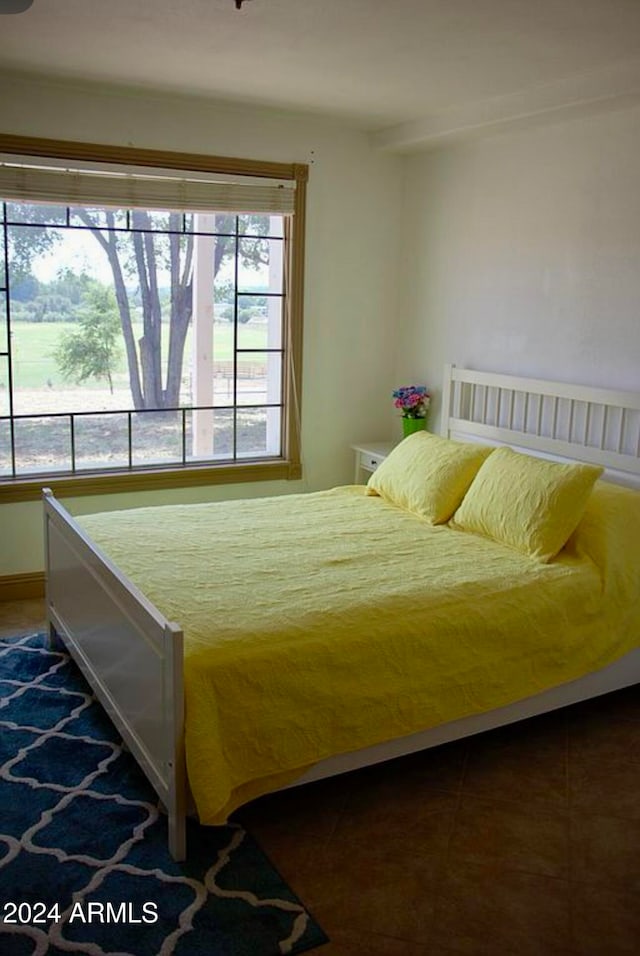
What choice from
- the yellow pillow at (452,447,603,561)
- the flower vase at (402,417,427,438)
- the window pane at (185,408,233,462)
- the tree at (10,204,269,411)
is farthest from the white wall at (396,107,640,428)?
the window pane at (185,408,233,462)

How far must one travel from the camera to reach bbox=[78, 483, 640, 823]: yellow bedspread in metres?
2.52

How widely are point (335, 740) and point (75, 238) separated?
9.77 feet

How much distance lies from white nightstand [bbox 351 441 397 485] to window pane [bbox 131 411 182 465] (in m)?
1.04

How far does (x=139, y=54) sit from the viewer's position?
3.56m

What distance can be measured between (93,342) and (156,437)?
602mm

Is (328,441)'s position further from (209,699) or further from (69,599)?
(209,699)

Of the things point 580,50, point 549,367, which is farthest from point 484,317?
point 580,50

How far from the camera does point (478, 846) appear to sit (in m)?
2.62

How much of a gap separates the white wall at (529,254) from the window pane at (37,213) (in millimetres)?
1939

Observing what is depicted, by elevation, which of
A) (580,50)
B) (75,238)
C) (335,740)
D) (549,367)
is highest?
(580,50)

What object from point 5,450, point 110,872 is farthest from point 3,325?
point 110,872

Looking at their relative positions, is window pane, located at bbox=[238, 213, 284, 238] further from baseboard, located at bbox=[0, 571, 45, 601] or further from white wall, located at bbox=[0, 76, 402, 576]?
baseboard, located at bbox=[0, 571, 45, 601]

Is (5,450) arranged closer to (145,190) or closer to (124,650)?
(145,190)

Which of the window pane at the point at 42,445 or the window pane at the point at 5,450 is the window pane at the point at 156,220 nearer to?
the window pane at the point at 42,445
